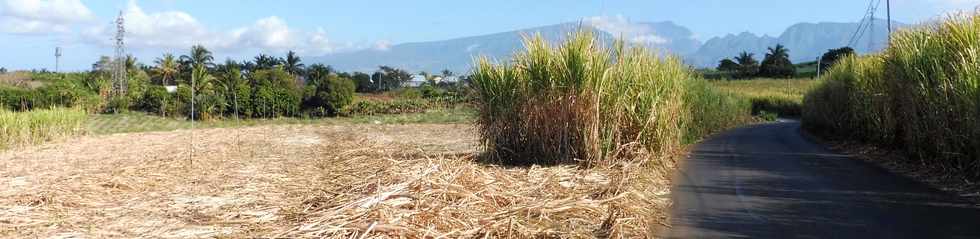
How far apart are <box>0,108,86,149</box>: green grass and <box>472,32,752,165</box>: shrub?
1428 cm

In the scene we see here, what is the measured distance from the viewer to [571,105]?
8.38 meters

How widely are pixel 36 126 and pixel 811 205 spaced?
1974 centimetres

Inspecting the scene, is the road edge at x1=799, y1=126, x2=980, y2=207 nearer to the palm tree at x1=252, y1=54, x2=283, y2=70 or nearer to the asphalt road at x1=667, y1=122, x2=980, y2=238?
the asphalt road at x1=667, y1=122, x2=980, y2=238

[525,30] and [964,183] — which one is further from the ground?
[525,30]

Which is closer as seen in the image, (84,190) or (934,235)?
(934,235)

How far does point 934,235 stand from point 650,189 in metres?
2.57

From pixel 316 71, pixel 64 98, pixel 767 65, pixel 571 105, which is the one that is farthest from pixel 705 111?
pixel 767 65

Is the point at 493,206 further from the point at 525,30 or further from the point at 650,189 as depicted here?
the point at 525,30

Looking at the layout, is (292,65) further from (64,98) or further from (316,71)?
(64,98)

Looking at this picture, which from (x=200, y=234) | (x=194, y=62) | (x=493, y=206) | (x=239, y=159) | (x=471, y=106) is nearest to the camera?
(x=200, y=234)

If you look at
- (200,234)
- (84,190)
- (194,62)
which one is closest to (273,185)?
(84,190)

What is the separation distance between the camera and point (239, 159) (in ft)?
36.9

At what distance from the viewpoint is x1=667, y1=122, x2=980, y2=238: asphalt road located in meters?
5.12

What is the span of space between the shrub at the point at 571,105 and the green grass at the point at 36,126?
562 inches
